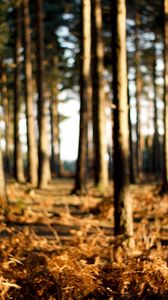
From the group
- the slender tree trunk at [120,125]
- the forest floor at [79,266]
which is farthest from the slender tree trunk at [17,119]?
the slender tree trunk at [120,125]

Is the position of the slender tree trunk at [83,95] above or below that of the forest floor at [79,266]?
above

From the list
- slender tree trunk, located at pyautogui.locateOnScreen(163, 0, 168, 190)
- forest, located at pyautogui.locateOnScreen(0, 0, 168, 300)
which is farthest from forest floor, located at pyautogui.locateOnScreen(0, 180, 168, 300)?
slender tree trunk, located at pyautogui.locateOnScreen(163, 0, 168, 190)

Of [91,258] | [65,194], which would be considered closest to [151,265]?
[91,258]

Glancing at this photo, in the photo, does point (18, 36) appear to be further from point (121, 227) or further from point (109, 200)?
point (121, 227)

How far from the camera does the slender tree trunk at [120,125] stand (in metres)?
8.02

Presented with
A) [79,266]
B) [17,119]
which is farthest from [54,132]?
[79,266]

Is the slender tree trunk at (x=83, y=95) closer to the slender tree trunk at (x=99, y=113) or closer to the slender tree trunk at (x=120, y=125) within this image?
the slender tree trunk at (x=99, y=113)

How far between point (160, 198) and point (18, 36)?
11386 mm

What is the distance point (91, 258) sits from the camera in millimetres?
7246

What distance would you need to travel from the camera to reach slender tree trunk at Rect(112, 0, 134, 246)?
26.3ft

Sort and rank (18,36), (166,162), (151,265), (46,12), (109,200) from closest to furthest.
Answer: (151,265) < (109,200) < (166,162) < (18,36) < (46,12)

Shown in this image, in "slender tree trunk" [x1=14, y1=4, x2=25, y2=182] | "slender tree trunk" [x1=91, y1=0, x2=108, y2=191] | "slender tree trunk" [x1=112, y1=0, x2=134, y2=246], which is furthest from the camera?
"slender tree trunk" [x1=14, y1=4, x2=25, y2=182]

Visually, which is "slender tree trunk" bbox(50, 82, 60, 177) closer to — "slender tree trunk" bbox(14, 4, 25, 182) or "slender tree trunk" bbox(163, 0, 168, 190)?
"slender tree trunk" bbox(14, 4, 25, 182)

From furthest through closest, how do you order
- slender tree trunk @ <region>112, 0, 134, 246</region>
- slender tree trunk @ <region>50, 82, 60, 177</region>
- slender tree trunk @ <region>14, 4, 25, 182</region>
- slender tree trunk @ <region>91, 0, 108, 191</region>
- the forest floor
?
slender tree trunk @ <region>50, 82, 60, 177</region>, slender tree trunk @ <region>14, 4, 25, 182</region>, slender tree trunk @ <region>91, 0, 108, 191</region>, slender tree trunk @ <region>112, 0, 134, 246</region>, the forest floor
